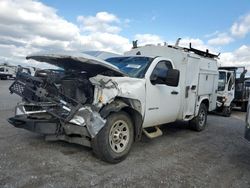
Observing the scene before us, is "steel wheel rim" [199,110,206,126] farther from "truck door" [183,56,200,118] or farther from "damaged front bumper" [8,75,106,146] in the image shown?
"damaged front bumper" [8,75,106,146]

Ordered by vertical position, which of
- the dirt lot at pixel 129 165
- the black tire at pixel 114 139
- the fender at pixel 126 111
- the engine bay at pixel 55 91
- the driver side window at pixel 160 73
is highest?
the driver side window at pixel 160 73

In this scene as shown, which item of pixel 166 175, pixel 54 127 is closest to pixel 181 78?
pixel 166 175

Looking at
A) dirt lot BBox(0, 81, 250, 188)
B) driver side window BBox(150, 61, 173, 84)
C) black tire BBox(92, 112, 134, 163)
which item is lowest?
dirt lot BBox(0, 81, 250, 188)

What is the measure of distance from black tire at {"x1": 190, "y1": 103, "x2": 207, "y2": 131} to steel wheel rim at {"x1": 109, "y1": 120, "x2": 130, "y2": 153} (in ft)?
12.0

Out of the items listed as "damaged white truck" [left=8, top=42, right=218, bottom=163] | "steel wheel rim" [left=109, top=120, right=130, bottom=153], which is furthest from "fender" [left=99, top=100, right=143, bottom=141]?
"steel wheel rim" [left=109, top=120, right=130, bottom=153]

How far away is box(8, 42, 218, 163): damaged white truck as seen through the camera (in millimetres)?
4602

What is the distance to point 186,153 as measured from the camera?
19.1 ft

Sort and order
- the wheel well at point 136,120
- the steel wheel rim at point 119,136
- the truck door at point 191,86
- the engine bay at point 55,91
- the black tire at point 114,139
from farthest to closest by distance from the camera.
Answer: the truck door at point 191,86, the wheel well at point 136,120, the steel wheel rim at point 119,136, the engine bay at point 55,91, the black tire at point 114,139

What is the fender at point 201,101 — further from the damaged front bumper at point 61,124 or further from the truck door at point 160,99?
the damaged front bumper at point 61,124

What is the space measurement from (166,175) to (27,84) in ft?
9.46

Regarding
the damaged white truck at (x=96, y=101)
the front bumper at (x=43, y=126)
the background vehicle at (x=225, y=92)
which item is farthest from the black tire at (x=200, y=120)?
the background vehicle at (x=225, y=92)

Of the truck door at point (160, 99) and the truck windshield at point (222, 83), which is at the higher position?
Result: the truck windshield at point (222, 83)

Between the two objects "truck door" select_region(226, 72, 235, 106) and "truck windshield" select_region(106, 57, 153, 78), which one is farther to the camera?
"truck door" select_region(226, 72, 235, 106)

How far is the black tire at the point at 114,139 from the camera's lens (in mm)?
4574
